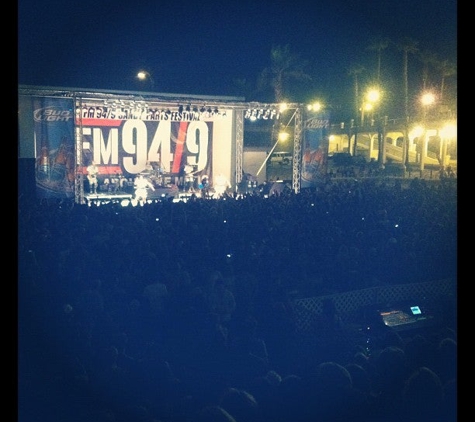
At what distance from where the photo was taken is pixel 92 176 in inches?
599

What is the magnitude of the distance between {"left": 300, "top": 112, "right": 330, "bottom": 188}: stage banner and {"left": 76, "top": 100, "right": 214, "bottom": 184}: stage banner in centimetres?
273

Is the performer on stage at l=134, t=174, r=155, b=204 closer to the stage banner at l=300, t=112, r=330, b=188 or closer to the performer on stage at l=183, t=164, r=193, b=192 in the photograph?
the performer on stage at l=183, t=164, r=193, b=192

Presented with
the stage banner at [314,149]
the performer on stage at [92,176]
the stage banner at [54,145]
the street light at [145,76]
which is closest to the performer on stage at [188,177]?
the performer on stage at [92,176]

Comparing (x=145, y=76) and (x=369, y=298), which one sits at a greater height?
(x=145, y=76)

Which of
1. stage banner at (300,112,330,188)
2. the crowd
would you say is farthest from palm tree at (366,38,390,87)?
the crowd

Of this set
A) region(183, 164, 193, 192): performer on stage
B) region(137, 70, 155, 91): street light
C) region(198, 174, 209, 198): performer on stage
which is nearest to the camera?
region(183, 164, 193, 192): performer on stage

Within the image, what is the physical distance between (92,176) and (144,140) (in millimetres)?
1753

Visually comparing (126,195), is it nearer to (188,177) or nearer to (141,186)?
(141,186)

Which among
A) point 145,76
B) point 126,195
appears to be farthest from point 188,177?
point 145,76

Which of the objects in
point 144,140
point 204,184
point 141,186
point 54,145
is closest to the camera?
point 54,145

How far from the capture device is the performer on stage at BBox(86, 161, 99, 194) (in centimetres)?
1505

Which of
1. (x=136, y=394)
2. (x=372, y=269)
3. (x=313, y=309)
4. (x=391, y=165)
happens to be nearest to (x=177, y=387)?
(x=136, y=394)

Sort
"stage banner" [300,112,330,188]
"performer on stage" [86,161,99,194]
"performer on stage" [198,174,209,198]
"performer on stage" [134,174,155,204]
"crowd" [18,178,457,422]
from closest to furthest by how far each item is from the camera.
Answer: "crowd" [18,178,457,422] < "performer on stage" [86,161,99,194] < "performer on stage" [134,174,155,204] < "performer on stage" [198,174,209,198] < "stage banner" [300,112,330,188]

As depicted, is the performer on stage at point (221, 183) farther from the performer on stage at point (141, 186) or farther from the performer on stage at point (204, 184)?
the performer on stage at point (141, 186)
